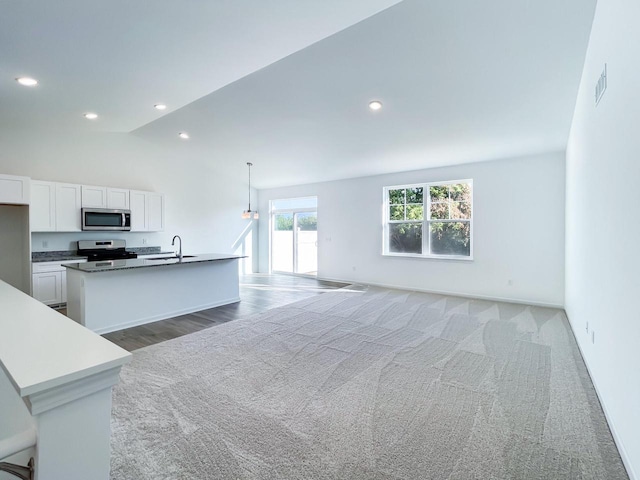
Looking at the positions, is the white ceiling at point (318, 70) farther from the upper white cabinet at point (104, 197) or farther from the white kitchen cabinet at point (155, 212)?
the white kitchen cabinet at point (155, 212)

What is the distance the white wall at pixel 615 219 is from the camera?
170cm

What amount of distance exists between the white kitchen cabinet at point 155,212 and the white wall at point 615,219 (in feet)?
23.3

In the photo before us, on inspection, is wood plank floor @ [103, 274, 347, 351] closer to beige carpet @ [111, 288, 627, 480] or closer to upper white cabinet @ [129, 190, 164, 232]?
beige carpet @ [111, 288, 627, 480]

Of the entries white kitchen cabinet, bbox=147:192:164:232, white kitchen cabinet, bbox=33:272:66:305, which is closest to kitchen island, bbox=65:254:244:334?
white kitchen cabinet, bbox=33:272:66:305

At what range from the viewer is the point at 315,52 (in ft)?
10.9

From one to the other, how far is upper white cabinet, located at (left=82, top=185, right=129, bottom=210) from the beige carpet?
11.9 feet

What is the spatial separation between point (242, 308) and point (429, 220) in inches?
164

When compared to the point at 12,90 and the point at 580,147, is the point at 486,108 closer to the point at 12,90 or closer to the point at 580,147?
the point at 580,147

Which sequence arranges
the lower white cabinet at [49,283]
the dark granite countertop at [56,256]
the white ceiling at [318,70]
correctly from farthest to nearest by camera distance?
the dark granite countertop at [56,256] → the lower white cabinet at [49,283] → the white ceiling at [318,70]

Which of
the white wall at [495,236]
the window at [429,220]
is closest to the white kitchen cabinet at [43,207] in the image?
the white wall at [495,236]

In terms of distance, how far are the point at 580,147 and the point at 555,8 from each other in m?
1.66

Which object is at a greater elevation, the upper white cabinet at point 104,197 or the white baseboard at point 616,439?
the upper white cabinet at point 104,197

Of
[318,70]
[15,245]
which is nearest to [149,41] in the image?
[318,70]

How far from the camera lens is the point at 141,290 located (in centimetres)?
440
